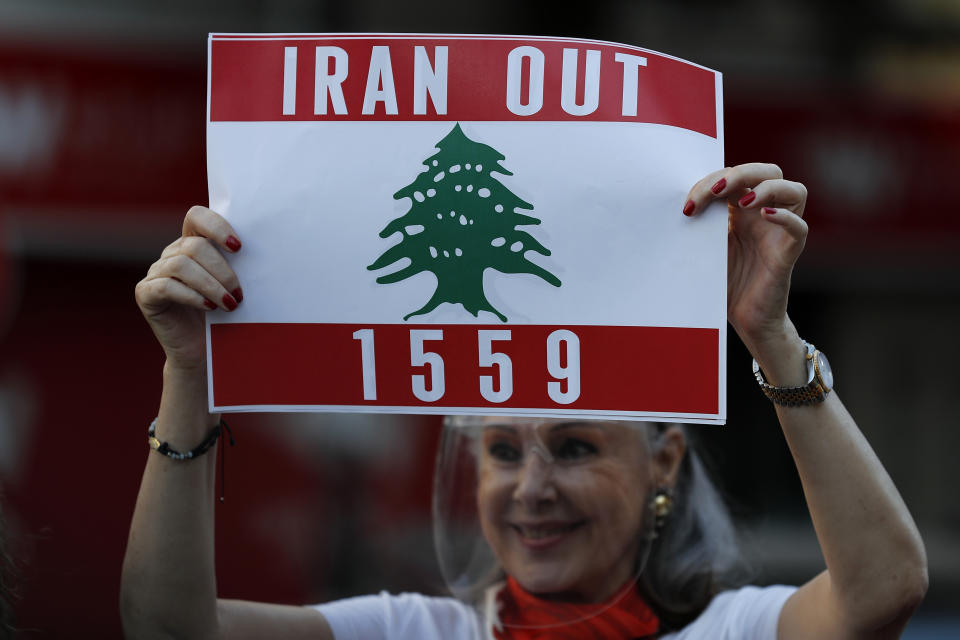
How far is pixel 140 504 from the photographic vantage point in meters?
1.77

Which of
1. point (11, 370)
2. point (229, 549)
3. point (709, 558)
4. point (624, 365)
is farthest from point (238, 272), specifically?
point (11, 370)

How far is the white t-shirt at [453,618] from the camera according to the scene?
6.24 ft

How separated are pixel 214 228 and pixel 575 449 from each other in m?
0.82

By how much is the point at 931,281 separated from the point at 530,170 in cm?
693

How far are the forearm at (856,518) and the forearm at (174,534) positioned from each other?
37.1 inches

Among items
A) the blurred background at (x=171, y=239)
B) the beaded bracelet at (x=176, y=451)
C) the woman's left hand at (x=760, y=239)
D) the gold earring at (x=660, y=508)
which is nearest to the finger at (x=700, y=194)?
the woman's left hand at (x=760, y=239)

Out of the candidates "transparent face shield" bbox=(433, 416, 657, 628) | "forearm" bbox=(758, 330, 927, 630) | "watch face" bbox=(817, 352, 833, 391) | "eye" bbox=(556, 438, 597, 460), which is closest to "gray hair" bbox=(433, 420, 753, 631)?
"transparent face shield" bbox=(433, 416, 657, 628)

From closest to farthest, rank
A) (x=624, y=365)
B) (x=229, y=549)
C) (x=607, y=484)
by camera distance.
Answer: (x=624, y=365)
(x=607, y=484)
(x=229, y=549)

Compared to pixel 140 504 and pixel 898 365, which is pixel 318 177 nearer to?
pixel 140 504

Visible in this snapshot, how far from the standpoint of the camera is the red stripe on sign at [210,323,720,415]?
169 cm

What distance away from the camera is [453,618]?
81.3 inches

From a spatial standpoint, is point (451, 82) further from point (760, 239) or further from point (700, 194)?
point (760, 239)

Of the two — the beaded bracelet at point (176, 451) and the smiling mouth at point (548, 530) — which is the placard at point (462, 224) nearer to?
the beaded bracelet at point (176, 451)

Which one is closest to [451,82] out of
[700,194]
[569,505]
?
[700,194]
